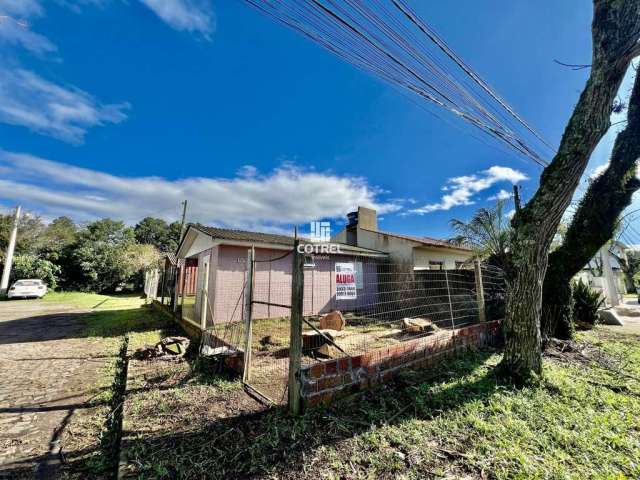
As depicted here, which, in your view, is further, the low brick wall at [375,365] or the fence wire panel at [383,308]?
the fence wire panel at [383,308]

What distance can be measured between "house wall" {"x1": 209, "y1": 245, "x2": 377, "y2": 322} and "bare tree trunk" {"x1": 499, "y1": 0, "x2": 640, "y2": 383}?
3.93m

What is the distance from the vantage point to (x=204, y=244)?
10.2m

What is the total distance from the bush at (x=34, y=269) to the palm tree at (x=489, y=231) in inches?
1064

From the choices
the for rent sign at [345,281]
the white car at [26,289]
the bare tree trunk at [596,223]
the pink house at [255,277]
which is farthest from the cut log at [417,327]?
the white car at [26,289]

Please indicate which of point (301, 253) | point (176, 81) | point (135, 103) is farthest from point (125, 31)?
point (301, 253)

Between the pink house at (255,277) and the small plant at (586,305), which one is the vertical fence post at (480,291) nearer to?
the pink house at (255,277)

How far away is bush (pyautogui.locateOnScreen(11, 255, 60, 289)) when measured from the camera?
17889 mm

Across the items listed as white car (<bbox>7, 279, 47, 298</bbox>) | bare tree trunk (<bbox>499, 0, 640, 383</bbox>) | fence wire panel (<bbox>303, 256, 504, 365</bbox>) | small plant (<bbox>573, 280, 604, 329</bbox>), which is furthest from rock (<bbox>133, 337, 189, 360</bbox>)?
white car (<bbox>7, 279, 47, 298</bbox>)

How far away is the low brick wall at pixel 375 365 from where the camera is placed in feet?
9.16

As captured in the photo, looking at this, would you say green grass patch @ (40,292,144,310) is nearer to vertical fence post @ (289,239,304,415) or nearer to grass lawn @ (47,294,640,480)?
grass lawn @ (47,294,640,480)

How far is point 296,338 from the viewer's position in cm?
280

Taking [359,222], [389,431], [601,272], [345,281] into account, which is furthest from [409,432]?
[601,272]

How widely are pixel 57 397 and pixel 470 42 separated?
31.9 feet

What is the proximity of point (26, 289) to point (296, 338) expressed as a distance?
21.6 m
